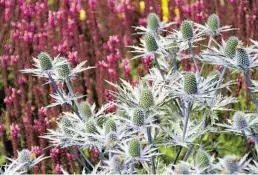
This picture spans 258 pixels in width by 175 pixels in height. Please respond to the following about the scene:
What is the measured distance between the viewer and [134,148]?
2.62 m

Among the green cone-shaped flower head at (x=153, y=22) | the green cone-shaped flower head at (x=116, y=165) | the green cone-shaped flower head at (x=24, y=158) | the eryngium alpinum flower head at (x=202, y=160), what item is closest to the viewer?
the eryngium alpinum flower head at (x=202, y=160)

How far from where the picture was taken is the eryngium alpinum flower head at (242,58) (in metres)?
2.84

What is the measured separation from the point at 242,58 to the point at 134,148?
2.18ft

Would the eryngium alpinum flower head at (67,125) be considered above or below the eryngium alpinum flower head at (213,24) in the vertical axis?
below

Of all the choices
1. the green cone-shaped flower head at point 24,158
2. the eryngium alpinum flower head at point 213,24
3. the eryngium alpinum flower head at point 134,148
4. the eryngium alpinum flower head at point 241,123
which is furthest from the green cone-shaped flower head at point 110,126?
the eryngium alpinum flower head at point 213,24

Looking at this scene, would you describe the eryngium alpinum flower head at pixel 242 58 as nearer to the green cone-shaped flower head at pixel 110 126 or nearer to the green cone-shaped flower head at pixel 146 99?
the green cone-shaped flower head at pixel 146 99

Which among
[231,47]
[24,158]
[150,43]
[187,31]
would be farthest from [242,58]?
[24,158]

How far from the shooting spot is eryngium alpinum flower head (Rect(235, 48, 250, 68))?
2.84 m

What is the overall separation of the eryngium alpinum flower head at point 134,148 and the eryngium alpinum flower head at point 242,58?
0.61m

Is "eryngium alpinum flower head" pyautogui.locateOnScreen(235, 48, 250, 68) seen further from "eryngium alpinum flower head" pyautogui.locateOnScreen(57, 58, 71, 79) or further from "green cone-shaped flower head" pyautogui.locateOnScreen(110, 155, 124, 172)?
"eryngium alpinum flower head" pyautogui.locateOnScreen(57, 58, 71, 79)

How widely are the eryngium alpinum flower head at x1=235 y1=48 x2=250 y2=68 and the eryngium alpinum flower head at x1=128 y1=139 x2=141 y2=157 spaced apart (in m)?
0.61

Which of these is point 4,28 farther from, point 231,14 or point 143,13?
point 231,14

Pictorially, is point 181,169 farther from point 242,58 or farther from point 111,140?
point 242,58

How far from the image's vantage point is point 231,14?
5.04 m
